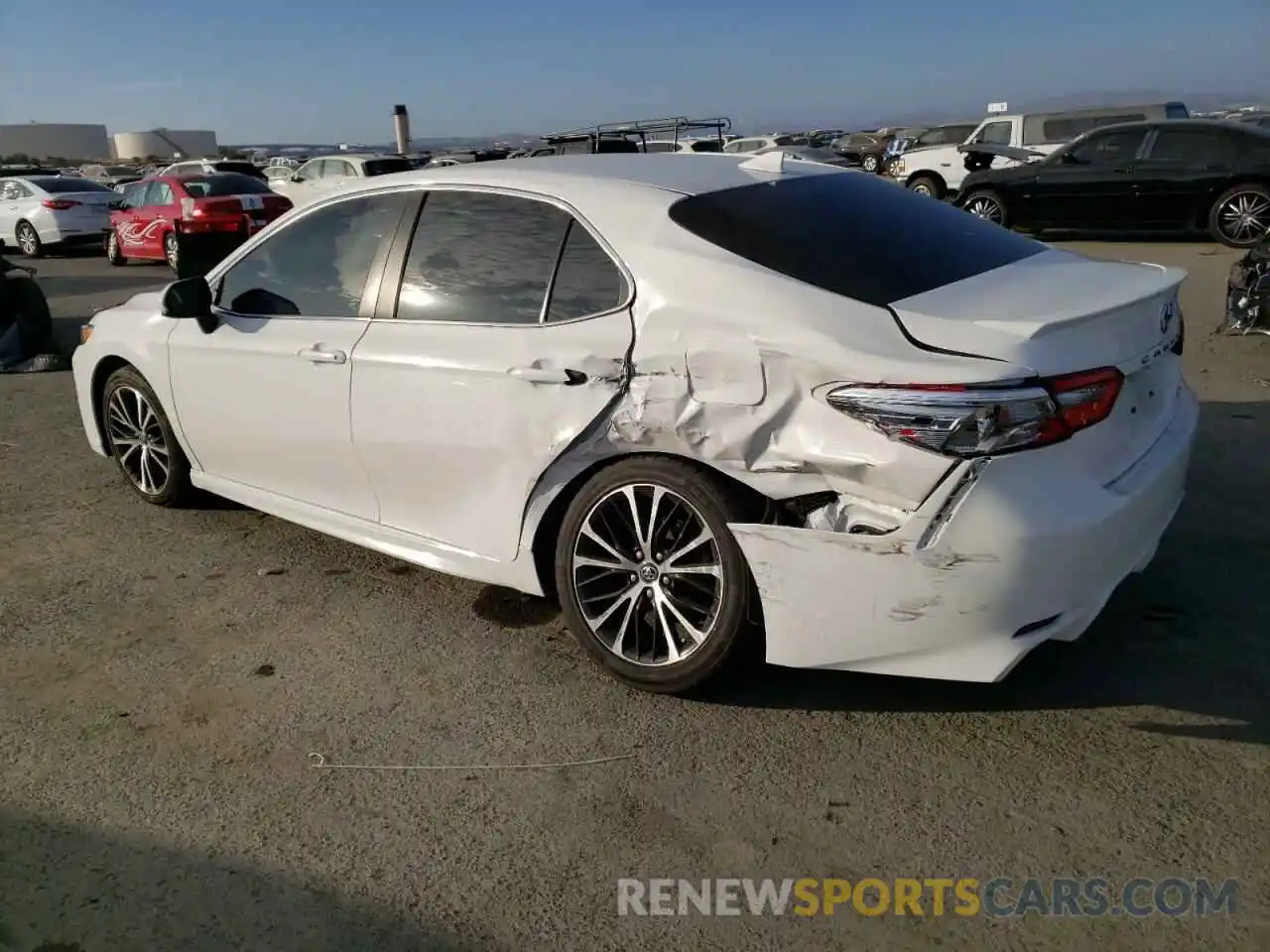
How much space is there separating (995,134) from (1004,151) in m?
1.93

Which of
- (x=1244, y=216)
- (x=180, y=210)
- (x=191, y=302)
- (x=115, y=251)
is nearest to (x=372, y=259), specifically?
(x=191, y=302)

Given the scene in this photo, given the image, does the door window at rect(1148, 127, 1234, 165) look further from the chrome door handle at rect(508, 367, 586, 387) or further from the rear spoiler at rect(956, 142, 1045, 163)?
the chrome door handle at rect(508, 367, 586, 387)

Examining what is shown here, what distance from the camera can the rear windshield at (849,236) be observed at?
120 inches

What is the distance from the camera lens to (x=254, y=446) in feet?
14.0

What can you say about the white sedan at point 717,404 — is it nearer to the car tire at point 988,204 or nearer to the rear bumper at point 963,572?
the rear bumper at point 963,572

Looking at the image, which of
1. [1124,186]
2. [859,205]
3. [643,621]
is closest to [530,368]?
[643,621]

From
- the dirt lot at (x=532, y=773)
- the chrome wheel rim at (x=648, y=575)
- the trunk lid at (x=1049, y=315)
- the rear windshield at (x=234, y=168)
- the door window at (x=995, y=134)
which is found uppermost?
the rear windshield at (x=234, y=168)

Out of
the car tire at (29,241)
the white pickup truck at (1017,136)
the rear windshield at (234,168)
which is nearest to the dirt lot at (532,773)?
the white pickup truck at (1017,136)

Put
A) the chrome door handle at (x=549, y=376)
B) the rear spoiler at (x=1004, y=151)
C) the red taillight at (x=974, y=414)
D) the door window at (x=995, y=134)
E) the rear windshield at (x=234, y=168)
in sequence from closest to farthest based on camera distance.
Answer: the red taillight at (x=974, y=414) → the chrome door handle at (x=549, y=376) → the rear spoiler at (x=1004, y=151) → the door window at (x=995, y=134) → the rear windshield at (x=234, y=168)

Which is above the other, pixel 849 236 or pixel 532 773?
pixel 849 236

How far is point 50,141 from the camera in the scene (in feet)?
371

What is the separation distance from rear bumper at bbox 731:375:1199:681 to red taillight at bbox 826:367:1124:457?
2.5 inches

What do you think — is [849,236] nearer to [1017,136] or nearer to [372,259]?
[372,259]

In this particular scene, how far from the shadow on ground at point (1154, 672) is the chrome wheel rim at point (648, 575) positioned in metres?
0.26
